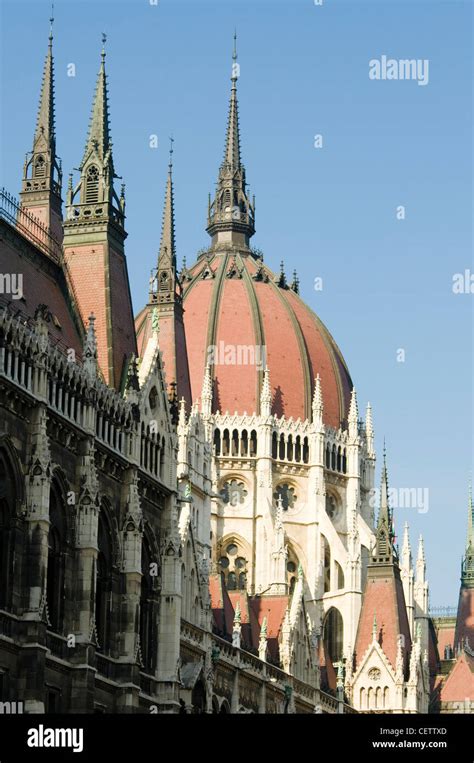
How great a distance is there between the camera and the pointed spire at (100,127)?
74.8 metres

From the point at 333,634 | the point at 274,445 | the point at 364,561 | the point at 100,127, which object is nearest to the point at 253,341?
the point at 274,445

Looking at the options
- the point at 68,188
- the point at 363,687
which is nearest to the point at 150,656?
the point at 68,188

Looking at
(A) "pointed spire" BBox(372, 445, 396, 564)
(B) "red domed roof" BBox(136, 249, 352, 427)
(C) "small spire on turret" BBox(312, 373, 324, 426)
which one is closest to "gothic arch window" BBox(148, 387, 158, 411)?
(A) "pointed spire" BBox(372, 445, 396, 564)

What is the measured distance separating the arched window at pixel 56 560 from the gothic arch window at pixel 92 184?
52.1 feet

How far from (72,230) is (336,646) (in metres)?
56.9

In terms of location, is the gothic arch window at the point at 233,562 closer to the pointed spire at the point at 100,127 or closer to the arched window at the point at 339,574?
the arched window at the point at 339,574

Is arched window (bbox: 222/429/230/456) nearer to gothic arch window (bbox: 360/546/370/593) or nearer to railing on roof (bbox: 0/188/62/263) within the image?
gothic arch window (bbox: 360/546/370/593)

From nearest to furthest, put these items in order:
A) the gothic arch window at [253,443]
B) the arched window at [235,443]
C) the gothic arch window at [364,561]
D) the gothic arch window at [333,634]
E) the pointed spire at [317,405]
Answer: the gothic arch window at [333,634] → the gothic arch window at [364,561] → the arched window at [235,443] → the gothic arch window at [253,443] → the pointed spire at [317,405]

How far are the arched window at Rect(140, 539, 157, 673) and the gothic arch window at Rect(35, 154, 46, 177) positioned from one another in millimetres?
14526

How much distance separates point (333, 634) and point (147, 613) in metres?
56.4

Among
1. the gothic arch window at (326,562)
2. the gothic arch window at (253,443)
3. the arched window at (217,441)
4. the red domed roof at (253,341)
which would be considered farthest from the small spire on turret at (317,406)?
the gothic arch window at (326,562)

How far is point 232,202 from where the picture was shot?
146m

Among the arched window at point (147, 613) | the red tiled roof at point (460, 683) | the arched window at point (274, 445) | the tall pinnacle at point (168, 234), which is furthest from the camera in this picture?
the arched window at point (274, 445)

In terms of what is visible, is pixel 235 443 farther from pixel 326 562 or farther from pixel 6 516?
pixel 6 516
